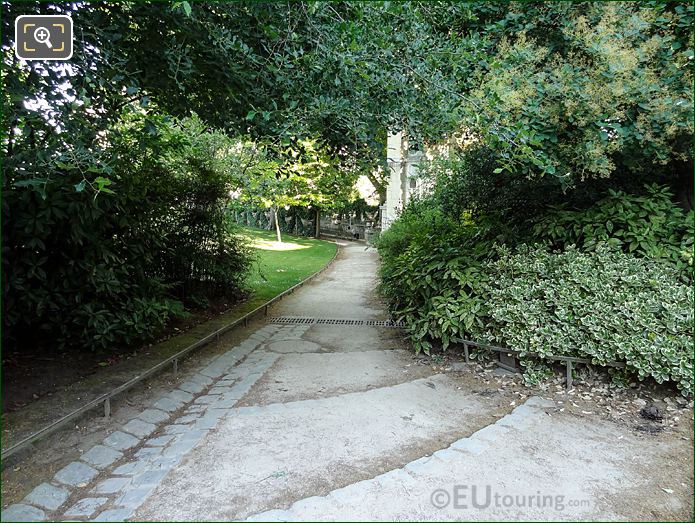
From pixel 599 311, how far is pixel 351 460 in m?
2.73

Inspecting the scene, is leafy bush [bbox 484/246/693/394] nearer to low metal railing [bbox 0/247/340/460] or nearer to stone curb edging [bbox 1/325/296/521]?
stone curb edging [bbox 1/325/296/521]

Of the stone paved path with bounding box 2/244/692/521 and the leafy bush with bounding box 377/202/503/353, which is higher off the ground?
the leafy bush with bounding box 377/202/503/353

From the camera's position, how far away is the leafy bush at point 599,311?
12.1 ft

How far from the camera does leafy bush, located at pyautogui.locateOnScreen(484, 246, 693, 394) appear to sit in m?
3.69

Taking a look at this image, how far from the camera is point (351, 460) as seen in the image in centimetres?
298

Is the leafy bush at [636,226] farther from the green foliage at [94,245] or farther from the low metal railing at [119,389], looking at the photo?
the low metal railing at [119,389]

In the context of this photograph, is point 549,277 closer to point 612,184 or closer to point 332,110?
point 612,184

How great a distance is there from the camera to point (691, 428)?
3.39m

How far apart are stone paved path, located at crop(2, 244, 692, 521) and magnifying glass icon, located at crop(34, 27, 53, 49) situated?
306 cm

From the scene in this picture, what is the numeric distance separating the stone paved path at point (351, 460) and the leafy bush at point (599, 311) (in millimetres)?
666

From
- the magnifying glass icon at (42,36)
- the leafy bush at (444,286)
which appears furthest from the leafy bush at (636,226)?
the magnifying glass icon at (42,36)

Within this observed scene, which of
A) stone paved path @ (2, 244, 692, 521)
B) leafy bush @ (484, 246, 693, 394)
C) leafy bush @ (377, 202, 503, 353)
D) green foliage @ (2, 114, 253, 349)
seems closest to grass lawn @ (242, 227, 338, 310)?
green foliage @ (2, 114, 253, 349)

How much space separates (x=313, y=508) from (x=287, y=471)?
492 millimetres

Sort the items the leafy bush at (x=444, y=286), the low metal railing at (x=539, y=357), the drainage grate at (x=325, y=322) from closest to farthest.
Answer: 1. the low metal railing at (x=539, y=357)
2. the leafy bush at (x=444, y=286)
3. the drainage grate at (x=325, y=322)
